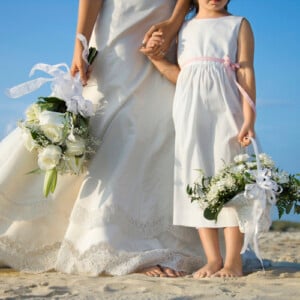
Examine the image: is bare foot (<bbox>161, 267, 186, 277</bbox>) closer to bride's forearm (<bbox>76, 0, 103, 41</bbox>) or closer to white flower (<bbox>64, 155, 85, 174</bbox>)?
white flower (<bbox>64, 155, 85, 174</bbox>)

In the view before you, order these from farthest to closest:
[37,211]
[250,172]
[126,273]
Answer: [37,211]
[126,273]
[250,172]

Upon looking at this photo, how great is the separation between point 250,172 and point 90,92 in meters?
1.61

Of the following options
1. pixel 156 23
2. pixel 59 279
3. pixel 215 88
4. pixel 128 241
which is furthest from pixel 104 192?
pixel 156 23

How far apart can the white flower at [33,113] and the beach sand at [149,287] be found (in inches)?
47.3

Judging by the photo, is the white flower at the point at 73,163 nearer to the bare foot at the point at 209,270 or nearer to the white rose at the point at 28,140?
the white rose at the point at 28,140

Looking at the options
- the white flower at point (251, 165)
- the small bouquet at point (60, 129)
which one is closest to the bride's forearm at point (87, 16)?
the small bouquet at point (60, 129)

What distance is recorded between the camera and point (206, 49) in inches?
197

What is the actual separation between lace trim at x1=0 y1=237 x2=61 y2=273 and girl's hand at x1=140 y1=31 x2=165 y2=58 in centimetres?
179

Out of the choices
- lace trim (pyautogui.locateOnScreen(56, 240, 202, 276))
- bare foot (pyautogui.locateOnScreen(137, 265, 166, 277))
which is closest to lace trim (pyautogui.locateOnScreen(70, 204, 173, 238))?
lace trim (pyautogui.locateOnScreen(56, 240, 202, 276))

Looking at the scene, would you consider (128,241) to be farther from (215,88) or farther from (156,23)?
(156,23)

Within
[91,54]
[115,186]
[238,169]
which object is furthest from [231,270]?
[91,54]

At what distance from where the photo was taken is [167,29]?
5.24 m

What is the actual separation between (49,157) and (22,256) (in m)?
0.92

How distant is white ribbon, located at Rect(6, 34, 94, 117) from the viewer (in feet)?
16.4
